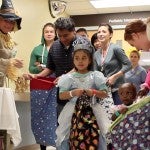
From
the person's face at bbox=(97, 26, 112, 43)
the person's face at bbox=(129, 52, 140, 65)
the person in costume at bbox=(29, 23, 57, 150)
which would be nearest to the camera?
the person in costume at bbox=(29, 23, 57, 150)

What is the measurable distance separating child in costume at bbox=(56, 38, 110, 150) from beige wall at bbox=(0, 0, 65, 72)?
7.52 ft

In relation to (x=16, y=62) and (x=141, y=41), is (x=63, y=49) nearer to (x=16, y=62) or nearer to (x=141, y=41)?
(x=16, y=62)

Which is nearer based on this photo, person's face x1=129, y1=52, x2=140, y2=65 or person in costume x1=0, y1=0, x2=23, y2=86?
person in costume x1=0, y1=0, x2=23, y2=86

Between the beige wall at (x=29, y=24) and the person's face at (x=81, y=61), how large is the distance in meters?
2.26

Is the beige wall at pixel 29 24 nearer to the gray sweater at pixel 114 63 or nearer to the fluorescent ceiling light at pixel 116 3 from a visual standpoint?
the fluorescent ceiling light at pixel 116 3

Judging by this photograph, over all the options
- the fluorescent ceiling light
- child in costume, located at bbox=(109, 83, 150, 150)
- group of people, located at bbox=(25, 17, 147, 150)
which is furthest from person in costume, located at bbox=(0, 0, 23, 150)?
the fluorescent ceiling light

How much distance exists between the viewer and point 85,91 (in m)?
2.79

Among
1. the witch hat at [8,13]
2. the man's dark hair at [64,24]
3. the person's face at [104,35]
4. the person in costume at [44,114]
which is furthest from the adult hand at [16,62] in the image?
the person's face at [104,35]

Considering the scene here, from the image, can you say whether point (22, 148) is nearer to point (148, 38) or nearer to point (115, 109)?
point (115, 109)

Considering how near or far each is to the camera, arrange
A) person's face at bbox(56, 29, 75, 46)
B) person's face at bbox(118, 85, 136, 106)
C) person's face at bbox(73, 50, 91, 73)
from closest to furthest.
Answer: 1. person's face at bbox(73, 50, 91, 73)
2. person's face at bbox(118, 85, 136, 106)
3. person's face at bbox(56, 29, 75, 46)

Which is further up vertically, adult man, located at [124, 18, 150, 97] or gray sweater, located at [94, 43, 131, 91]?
adult man, located at [124, 18, 150, 97]

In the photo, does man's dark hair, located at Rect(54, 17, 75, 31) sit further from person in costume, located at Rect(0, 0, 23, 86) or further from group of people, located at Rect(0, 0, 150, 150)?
person in costume, located at Rect(0, 0, 23, 86)

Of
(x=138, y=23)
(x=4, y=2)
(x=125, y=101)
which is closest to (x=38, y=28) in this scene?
(x=4, y=2)

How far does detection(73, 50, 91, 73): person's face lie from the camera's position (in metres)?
2.91
